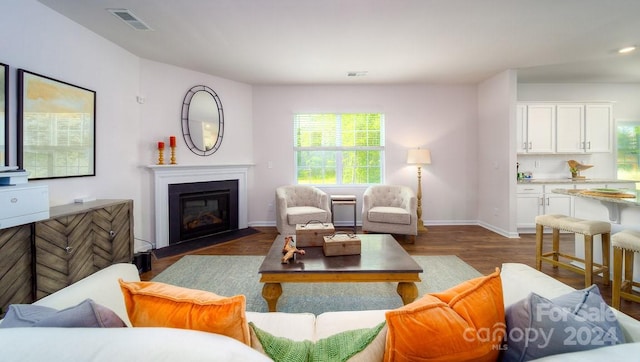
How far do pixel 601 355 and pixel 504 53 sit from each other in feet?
13.9

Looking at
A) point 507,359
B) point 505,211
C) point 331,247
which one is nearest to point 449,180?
point 505,211

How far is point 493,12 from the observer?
9.00ft

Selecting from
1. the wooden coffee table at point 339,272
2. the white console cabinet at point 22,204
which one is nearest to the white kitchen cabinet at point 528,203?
the wooden coffee table at point 339,272

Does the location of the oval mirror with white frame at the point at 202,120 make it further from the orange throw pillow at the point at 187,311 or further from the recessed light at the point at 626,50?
the recessed light at the point at 626,50

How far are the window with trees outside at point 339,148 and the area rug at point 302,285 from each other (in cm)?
225

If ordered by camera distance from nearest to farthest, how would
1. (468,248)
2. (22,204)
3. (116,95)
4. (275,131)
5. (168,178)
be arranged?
(22,204) → (116,95) → (468,248) → (168,178) → (275,131)

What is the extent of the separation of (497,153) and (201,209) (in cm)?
496

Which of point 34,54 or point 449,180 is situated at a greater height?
point 34,54

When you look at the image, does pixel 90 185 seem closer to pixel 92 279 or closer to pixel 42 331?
pixel 92 279

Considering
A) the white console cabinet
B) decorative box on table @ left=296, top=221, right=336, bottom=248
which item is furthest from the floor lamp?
the white console cabinet

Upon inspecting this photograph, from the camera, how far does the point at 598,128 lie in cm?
471

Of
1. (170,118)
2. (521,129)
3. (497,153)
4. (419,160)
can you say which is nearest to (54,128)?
(170,118)

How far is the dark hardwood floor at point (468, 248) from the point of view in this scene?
122 inches

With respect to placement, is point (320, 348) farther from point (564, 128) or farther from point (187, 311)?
point (564, 128)
